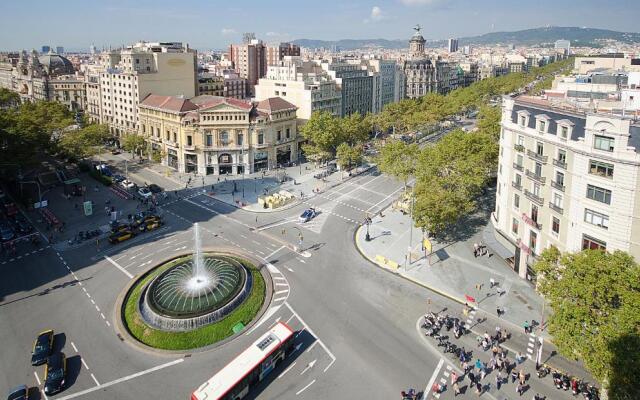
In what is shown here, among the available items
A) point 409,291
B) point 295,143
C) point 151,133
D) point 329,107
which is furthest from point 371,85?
point 409,291

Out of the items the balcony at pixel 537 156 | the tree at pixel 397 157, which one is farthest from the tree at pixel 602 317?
the tree at pixel 397 157

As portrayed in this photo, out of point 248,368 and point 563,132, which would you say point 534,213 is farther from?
point 248,368

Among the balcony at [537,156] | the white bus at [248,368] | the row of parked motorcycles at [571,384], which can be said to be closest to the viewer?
the white bus at [248,368]

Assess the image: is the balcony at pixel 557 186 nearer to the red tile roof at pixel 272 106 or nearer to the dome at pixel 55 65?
the red tile roof at pixel 272 106

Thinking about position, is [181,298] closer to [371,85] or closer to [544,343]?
[544,343]

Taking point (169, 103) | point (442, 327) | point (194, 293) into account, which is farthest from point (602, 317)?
point (169, 103)

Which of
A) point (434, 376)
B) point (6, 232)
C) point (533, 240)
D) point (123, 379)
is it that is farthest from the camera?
point (6, 232)
